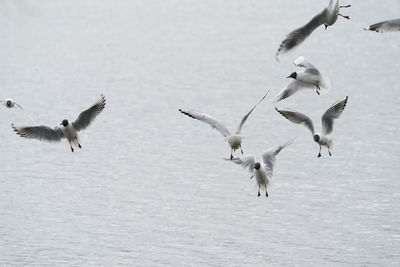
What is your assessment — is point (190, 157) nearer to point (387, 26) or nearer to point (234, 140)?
point (234, 140)

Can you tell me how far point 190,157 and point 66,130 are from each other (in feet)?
21.1

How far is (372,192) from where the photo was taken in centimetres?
1305

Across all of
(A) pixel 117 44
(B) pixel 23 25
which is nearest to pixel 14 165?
(A) pixel 117 44

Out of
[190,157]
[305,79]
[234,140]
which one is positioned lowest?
[234,140]

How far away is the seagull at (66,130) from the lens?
27.7ft

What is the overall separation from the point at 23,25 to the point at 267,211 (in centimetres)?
1798

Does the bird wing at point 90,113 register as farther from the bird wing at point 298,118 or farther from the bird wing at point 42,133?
the bird wing at point 298,118

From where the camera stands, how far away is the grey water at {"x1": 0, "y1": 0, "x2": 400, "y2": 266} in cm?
1130

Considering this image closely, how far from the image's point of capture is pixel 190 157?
15.0 meters

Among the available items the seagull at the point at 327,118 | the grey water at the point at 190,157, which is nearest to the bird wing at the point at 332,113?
the seagull at the point at 327,118

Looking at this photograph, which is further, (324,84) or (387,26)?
(324,84)

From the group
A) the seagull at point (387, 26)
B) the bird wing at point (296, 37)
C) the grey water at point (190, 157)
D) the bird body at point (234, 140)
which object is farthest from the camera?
the grey water at point (190, 157)

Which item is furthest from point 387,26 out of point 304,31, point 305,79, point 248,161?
point 248,161

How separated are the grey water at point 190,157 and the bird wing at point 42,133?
251 mm
